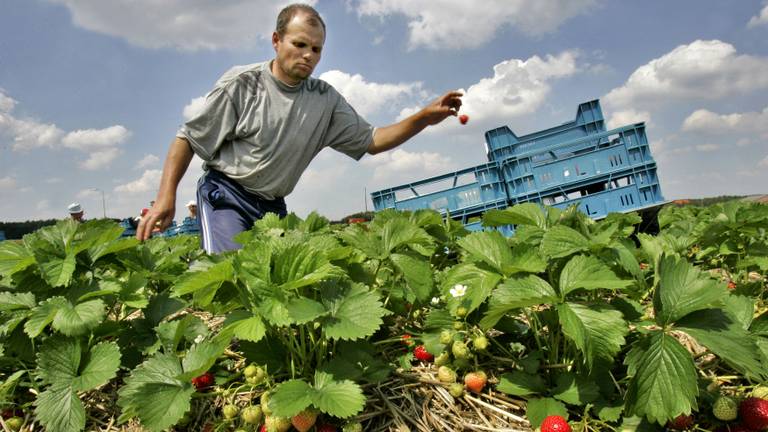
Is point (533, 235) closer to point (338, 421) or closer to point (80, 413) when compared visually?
point (338, 421)

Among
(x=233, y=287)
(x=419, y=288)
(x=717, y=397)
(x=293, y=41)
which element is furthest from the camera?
(x=293, y=41)

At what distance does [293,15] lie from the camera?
3.02 meters

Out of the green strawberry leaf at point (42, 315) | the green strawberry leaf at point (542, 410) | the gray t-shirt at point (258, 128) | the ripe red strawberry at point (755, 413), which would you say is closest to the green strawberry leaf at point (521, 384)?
the green strawberry leaf at point (542, 410)

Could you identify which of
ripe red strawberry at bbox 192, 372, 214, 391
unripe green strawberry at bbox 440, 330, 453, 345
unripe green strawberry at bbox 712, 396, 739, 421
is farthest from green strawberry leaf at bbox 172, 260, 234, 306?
unripe green strawberry at bbox 712, 396, 739, 421

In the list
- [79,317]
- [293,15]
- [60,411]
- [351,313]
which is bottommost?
[60,411]

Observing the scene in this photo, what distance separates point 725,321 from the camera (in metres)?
1.15

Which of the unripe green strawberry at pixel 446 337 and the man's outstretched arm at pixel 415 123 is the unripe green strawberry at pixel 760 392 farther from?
the man's outstretched arm at pixel 415 123

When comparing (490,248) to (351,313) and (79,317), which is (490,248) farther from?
(79,317)

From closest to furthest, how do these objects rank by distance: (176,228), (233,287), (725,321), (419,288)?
(725,321), (233,287), (419,288), (176,228)

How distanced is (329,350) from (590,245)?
0.85 metres

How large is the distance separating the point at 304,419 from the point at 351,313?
0.29 meters

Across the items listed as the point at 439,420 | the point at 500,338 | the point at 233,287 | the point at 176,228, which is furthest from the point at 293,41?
the point at 176,228

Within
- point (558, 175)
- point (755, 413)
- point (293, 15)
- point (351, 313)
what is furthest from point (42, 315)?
point (558, 175)

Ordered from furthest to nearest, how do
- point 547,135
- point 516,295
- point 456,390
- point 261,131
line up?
point 547,135, point 261,131, point 456,390, point 516,295
